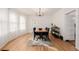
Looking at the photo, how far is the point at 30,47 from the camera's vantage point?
2.17 m

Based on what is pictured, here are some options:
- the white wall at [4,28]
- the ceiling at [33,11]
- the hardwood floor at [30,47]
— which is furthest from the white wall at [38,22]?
the white wall at [4,28]

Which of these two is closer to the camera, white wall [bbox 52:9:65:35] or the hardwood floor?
the hardwood floor

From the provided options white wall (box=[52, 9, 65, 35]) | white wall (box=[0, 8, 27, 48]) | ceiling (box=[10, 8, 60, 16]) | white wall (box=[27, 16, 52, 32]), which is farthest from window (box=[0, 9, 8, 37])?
white wall (box=[52, 9, 65, 35])

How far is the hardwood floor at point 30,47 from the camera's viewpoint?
210cm

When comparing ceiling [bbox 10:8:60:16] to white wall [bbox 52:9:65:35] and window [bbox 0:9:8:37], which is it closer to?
white wall [bbox 52:9:65:35]

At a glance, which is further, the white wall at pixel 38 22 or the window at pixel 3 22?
the white wall at pixel 38 22

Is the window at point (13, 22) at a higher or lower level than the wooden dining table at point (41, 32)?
higher

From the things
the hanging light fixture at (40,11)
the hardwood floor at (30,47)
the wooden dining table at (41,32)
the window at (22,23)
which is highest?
the hanging light fixture at (40,11)

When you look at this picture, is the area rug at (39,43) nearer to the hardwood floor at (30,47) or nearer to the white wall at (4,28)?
the hardwood floor at (30,47)

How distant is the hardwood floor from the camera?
82.7 inches

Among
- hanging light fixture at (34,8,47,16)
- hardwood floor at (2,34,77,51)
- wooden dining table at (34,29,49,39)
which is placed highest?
hanging light fixture at (34,8,47,16)

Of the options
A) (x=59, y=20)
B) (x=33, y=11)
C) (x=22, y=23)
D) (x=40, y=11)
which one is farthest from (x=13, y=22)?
(x=59, y=20)
